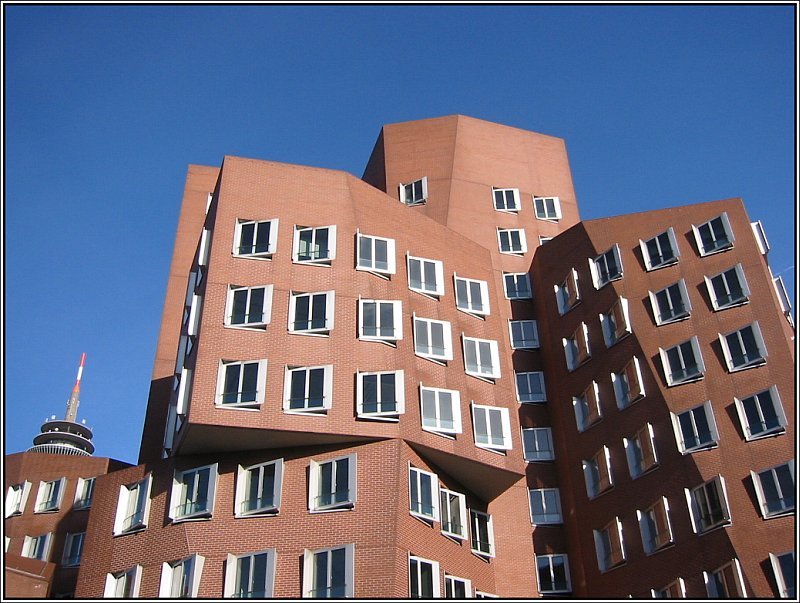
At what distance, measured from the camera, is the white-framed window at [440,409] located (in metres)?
40.9

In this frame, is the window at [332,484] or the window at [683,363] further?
the window at [683,363]

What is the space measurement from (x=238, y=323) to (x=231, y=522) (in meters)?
9.21

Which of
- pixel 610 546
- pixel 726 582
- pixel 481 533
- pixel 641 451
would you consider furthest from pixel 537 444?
pixel 726 582

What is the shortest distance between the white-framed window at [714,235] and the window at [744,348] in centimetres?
549

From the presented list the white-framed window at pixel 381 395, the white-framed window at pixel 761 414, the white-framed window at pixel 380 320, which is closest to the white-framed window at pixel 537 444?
the white-framed window at pixel 761 414

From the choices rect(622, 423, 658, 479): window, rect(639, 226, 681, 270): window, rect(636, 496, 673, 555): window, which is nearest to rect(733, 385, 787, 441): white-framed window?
rect(622, 423, 658, 479): window

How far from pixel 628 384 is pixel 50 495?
41067 millimetres

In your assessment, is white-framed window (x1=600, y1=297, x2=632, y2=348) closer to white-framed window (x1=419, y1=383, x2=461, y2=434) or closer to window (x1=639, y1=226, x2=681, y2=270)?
window (x1=639, y1=226, x2=681, y2=270)

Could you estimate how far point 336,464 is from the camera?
128ft

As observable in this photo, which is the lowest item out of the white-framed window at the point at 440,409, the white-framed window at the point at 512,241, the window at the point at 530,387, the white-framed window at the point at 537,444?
the white-framed window at the point at 440,409

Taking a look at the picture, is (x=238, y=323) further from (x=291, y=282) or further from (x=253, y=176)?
(x=253, y=176)

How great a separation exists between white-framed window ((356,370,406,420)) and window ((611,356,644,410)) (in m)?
13.5

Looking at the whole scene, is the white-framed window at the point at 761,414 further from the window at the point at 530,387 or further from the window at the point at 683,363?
the window at the point at 530,387

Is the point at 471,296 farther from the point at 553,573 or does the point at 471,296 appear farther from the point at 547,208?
the point at 547,208
